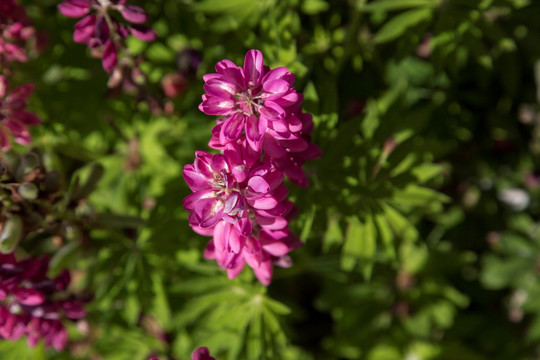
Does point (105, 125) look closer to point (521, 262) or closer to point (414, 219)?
point (414, 219)

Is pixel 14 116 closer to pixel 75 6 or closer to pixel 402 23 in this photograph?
pixel 75 6

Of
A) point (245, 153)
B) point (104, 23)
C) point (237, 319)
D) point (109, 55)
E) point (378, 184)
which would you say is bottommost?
point (237, 319)

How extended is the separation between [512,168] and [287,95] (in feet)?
9.17

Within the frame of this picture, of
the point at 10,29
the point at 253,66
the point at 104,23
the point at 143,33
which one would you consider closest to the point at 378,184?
the point at 253,66

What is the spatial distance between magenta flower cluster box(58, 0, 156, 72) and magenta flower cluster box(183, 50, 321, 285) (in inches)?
26.8

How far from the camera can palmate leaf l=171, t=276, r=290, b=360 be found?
2373 millimetres

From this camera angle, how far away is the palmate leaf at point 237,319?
7.79 ft

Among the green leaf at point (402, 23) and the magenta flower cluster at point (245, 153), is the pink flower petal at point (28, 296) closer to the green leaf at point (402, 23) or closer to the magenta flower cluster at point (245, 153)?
the magenta flower cluster at point (245, 153)

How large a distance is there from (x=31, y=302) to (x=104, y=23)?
1.25 m

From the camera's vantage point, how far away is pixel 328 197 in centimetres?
232

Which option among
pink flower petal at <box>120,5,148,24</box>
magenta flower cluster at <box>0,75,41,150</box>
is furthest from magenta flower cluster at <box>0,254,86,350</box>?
pink flower petal at <box>120,5,148,24</box>

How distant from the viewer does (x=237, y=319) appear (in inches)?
97.4

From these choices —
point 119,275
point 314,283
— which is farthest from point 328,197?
point 314,283

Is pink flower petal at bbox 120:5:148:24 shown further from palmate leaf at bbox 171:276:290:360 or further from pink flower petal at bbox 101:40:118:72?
palmate leaf at bbox 171:276:290:360
